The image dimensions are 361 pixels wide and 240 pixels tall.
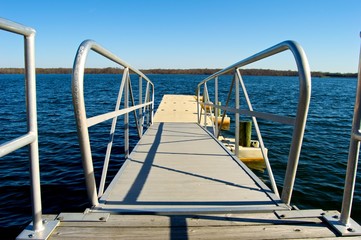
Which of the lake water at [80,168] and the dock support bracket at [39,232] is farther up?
the dock support bracket at [39,232]

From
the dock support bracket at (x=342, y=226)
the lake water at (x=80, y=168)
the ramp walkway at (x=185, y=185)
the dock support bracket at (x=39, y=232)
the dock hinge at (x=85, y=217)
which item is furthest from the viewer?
the lake water at (x=80, y=168)

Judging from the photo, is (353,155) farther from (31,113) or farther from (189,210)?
(31,113)

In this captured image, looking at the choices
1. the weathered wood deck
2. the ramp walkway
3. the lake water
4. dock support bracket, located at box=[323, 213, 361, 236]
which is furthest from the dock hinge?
the lake water

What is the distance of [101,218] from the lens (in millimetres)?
1762

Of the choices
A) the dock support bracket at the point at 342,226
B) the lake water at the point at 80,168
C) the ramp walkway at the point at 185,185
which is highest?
the dock support bracket at the point at 342,226

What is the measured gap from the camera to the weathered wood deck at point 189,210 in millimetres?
1636

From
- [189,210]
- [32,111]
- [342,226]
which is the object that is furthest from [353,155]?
[32,111]

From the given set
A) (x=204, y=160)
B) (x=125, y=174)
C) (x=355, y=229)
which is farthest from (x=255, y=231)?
(x=204, y=160)

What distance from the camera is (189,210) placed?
1.88 meters

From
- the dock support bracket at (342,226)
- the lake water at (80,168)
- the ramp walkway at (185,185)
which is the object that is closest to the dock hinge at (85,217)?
Result: the ramp walkway at (185,185)

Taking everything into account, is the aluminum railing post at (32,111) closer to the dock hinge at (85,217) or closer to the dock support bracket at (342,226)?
the dock hinge at (85,217)

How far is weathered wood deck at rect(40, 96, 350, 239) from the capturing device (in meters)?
1.64

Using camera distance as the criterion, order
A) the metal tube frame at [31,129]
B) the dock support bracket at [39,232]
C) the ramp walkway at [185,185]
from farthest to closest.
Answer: the ramp walkway at [185,185]
the dock support bracket at [39,232]
the metal tube frame at [31,129]

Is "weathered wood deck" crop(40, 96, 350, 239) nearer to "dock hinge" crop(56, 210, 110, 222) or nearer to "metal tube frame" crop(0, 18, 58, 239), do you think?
"dock hinge" crop(56, 210, 110, 222)
